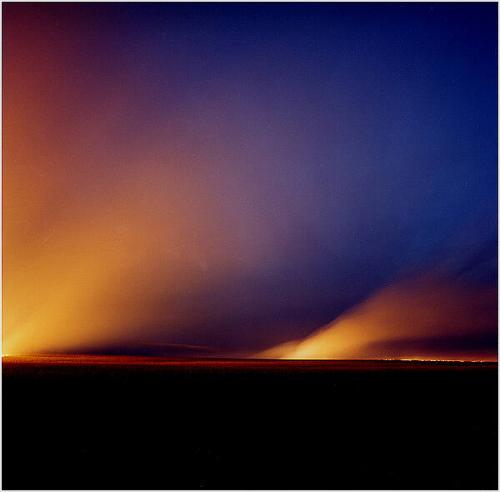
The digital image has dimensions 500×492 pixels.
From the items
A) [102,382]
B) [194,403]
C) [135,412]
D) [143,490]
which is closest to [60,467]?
[143,490]

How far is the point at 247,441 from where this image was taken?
9773 millimetres

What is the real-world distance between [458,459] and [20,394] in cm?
1358

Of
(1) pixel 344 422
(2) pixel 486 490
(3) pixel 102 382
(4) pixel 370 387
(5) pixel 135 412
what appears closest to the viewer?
(2) pixel 486 490

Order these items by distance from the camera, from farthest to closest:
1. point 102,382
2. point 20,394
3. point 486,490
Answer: point 102,382
point 20,394
point 486,490

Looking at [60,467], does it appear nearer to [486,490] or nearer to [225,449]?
[225,449]

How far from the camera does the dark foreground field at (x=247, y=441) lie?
25.5 ft

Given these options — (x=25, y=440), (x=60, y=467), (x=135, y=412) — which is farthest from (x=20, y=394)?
(x=60, y=467)

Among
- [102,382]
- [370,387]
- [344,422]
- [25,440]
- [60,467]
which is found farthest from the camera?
[102,382]

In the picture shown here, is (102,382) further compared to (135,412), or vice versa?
(102,382)

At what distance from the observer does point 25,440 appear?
966 centimetres

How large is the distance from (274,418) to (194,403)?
10.7ft

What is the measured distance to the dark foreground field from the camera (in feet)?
25.5

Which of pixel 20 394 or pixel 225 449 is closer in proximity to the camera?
pixel 225 449

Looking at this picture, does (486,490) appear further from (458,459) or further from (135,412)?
(135,412)
